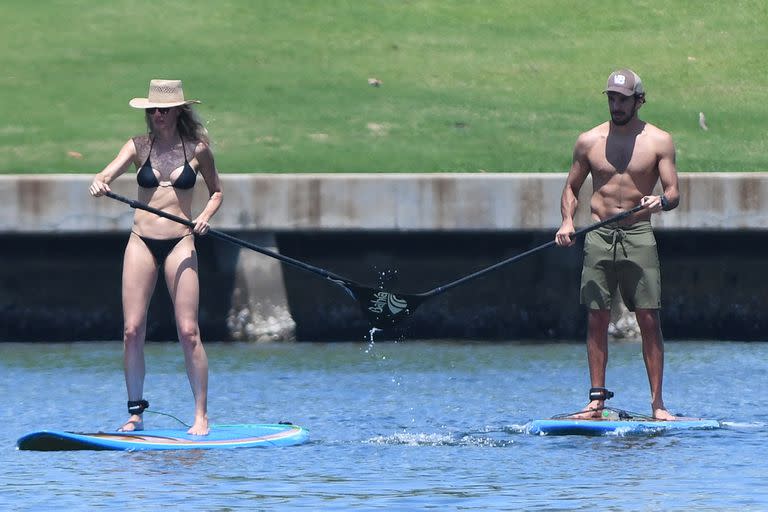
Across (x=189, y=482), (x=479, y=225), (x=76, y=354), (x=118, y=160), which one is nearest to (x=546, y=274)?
(x=479, y=225)

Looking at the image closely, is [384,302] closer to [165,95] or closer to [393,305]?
[393,305]

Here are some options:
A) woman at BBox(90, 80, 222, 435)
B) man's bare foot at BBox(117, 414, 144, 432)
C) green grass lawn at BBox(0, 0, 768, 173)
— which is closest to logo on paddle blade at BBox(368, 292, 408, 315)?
woman at BBox(90, 80, 222, 435)

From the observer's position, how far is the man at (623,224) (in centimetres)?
1043

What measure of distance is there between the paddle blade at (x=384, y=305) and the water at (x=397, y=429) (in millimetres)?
545

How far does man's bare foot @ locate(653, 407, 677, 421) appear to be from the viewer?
34.3ft

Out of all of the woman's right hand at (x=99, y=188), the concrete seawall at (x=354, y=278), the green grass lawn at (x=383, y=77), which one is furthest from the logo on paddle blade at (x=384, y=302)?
the green grass lawn at (x=383, y=77)

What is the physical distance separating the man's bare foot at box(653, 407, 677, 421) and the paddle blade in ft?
5.04

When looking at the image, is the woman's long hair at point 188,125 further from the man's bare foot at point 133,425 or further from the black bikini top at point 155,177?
the man's bare foot at point 133,425

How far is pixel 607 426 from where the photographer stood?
1027 centimetres

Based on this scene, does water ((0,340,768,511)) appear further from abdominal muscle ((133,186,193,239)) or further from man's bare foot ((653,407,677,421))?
abdominal muscle ((133,186,193,239))

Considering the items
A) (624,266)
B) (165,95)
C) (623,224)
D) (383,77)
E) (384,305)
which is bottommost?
(384,305)

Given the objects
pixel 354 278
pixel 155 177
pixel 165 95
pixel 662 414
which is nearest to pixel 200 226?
pixel 155 177

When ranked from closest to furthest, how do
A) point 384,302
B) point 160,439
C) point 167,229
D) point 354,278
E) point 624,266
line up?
point 160,439 < point 167,229 < point 624,266 < point 384,302 < point 354,278

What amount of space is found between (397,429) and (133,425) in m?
1.46
